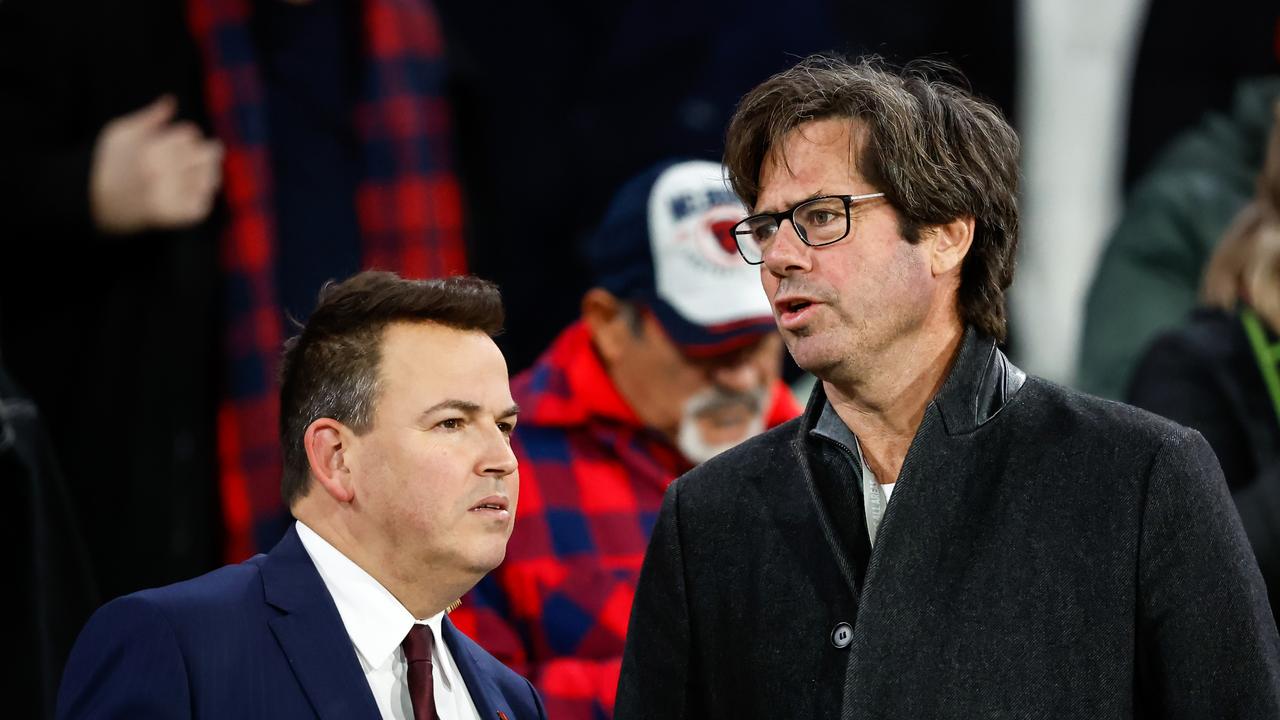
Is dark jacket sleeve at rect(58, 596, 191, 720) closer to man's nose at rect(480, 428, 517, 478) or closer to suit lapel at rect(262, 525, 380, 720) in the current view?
suit lapel at rect(262, 525, 380, 720)

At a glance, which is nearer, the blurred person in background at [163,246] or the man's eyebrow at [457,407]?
the man's eyebrow at [457,407]

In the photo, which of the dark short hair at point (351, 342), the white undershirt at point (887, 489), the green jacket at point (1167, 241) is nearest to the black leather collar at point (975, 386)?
the white undershirt at point (887, 489)

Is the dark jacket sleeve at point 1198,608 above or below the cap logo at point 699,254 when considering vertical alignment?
below

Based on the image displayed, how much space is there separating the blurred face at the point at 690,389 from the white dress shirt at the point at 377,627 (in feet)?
4.30

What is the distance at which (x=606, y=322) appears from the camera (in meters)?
3.77

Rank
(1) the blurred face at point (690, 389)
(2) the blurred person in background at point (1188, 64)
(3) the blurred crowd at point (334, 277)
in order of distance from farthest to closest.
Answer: (2) the blurred person in background at point (1188, 64)
(1) the blurred face at point (690, 389)
(3) the blurred crowd at point (334, 277)

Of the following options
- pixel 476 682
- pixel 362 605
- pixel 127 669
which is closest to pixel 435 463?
pixel 362 605

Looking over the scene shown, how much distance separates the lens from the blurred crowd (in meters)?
3.47

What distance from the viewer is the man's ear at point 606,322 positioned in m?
3.74

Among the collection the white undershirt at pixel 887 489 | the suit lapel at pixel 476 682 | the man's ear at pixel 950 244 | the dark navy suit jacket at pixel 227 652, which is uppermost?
the man's ear at pixel 950 244

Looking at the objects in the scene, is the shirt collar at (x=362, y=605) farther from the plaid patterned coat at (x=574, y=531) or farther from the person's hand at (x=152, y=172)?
the person's hand at (x=152, y=172)

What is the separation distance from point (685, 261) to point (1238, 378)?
113 cm

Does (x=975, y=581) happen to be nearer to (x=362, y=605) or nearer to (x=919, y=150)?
(x=919, y=150)

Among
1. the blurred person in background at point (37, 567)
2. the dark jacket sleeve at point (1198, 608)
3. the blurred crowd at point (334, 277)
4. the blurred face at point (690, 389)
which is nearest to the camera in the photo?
the dark jacket sleeve at point (1198, 608)
